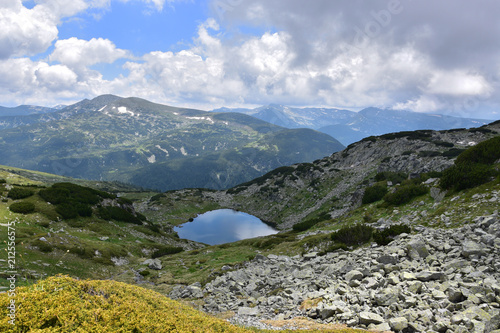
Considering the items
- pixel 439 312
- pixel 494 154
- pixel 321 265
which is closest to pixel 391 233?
pixel 321 265

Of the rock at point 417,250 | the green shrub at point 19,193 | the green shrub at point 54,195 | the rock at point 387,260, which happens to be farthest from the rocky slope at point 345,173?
the green shrub at point 19,193

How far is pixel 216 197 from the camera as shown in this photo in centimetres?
14762

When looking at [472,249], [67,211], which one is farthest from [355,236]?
[67,211]

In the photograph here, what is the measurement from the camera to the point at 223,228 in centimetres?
10462

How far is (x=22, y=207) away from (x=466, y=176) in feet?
210

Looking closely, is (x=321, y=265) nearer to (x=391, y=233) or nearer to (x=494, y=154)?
(x=391, y=233)

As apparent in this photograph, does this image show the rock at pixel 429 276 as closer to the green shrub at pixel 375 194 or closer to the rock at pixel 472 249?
the rock at pixel 472 249

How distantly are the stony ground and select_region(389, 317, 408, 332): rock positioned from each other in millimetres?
40

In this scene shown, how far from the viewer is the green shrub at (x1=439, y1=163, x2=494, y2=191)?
2612 cm

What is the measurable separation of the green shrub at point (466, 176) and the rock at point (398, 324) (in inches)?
958

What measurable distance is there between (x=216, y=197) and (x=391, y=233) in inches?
5113

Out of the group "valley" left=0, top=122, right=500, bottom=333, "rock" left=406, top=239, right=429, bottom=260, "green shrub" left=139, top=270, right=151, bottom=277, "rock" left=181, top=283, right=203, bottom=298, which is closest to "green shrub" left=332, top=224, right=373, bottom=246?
"valley" left=0, top=122, right=500, bottom=333

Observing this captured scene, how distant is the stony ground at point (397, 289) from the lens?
10.7 meters

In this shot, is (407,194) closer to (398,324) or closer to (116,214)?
(398,324)
